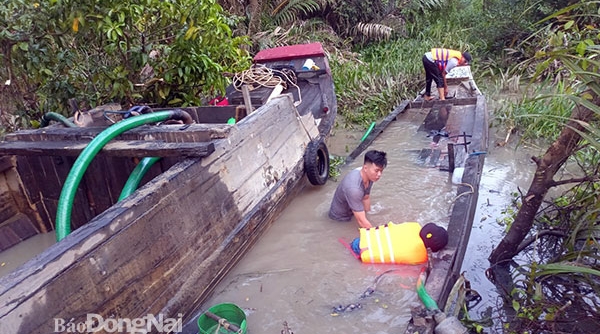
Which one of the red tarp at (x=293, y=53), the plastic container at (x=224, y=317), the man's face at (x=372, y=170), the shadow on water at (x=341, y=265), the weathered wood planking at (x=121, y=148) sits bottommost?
the shadow on water at (x=341, y=265)

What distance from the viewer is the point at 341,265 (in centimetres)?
364

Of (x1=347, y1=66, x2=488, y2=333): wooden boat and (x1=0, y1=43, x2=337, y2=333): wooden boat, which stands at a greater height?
(x1=0, y1=43, x2=337, y2=333): wooden boat

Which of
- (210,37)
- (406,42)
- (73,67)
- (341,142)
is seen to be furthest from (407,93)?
(73,67)

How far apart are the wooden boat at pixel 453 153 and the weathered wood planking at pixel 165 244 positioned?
1477 mm

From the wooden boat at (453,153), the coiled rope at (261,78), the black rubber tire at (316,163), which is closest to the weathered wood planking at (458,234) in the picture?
the wooden boat at (453,153)

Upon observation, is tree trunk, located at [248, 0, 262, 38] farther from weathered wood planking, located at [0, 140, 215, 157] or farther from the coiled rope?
weathered wood planking, located at [0, 140, 215, 157]

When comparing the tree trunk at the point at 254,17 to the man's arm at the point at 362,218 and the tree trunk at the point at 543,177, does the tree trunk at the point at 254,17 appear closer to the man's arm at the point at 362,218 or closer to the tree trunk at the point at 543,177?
the man's arm at the point at 362,218

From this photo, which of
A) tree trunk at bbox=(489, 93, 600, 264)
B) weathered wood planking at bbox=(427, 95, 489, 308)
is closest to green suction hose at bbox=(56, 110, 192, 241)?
weathered wood planking at bbox=(427, 95, 489, 308)

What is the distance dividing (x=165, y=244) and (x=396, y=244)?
1.76 metres

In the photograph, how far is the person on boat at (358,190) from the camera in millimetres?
3801

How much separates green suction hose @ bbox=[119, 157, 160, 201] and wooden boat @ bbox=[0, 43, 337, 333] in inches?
5.4

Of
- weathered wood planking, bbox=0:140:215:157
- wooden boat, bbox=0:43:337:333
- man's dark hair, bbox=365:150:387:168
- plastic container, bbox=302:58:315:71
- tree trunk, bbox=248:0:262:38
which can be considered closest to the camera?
wooden boat, bbox=0:43:337:333

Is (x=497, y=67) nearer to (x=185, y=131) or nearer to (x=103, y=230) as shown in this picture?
(x=185, y=131)

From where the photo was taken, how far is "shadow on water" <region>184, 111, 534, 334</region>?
10.1 ft
